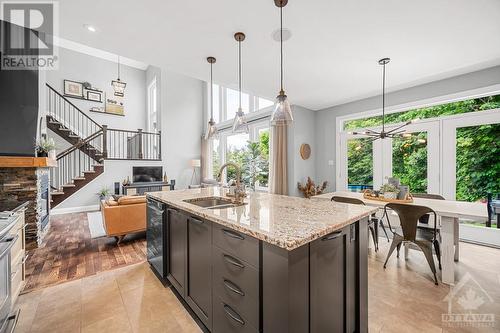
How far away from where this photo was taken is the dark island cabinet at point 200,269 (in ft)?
4.99

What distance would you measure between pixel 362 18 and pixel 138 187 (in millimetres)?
6742

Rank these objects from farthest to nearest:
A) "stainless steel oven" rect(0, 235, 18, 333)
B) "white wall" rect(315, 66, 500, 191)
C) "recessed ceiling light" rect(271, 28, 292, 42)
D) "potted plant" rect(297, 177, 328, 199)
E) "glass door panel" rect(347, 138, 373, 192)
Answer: "potted plant" rect(297, 177, 328, 199) → "glass door panel" rect(347, 138, 373, 192) → "white wall" rect(315, 66, 500, 191) → "recessed ceiling light" rect(271, 28, 292, 42) → "stainless steel oven" rect(0, 235, 18, 333)

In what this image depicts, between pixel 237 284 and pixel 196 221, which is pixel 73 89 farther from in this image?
pixel 237 284

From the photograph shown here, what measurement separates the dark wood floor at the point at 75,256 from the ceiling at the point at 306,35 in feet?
9.03

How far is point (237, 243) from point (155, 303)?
4.40ft

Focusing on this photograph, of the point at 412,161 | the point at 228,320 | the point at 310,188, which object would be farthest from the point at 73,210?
the point at 412,161

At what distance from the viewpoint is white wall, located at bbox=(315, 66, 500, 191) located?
327cm

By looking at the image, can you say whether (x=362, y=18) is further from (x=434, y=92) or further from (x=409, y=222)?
(x=434, y=92)

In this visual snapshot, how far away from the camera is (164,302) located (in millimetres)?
1981

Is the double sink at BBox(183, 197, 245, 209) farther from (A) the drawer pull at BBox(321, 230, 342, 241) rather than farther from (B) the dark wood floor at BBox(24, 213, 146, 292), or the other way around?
(B) the dark wood floor at BBox(24, 213, 146, 292)

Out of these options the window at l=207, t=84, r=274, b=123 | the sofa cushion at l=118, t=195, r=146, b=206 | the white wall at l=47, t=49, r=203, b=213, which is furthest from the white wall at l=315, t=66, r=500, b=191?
the white wall at l=47, t=49, r=203, b=213

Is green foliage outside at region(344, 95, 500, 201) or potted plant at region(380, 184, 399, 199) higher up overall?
green foliage outside at region(344, 95, 500, 201)

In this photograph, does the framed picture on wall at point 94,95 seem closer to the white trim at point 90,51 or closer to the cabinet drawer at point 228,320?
the white trim at point 90,51

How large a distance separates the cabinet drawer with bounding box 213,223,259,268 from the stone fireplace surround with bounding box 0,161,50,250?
3581 mm
